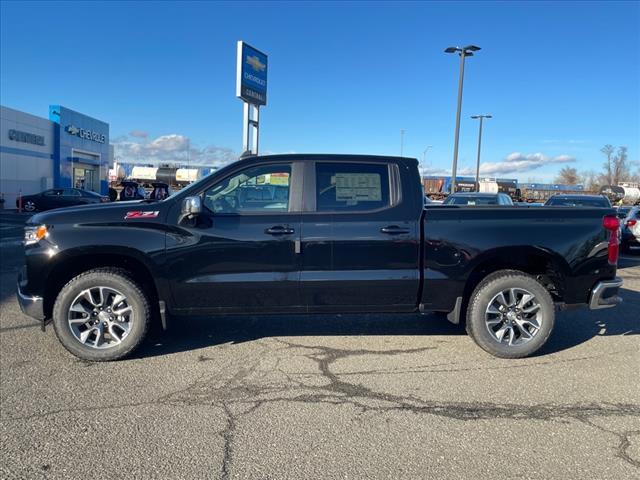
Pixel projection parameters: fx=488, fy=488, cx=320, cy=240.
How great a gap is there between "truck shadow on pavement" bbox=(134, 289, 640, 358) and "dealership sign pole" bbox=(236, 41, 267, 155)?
15709 mm

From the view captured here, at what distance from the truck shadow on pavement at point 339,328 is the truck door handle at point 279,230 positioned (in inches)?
54.6

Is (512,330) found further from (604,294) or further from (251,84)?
(251,84)

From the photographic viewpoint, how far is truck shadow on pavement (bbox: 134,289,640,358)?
17.1 ft

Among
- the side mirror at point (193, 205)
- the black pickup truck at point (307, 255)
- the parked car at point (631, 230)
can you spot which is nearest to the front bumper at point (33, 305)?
the black pickup truck at point (307, 255)

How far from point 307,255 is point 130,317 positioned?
1752 mm

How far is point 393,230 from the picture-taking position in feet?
15.2

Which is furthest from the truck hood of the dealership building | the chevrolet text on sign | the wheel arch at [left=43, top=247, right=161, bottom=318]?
the dealership building

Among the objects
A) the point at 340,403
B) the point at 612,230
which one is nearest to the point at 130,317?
the point at 340,403

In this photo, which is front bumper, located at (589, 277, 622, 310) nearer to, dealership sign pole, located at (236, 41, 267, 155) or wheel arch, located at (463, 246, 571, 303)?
wheel arch, located at (463, 246, 571, 303)

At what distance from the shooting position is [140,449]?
3.10 metres

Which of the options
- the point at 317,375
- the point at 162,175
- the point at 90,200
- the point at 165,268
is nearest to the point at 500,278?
the point at 317,375

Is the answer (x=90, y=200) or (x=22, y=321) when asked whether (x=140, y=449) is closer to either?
(x=22, y=321)

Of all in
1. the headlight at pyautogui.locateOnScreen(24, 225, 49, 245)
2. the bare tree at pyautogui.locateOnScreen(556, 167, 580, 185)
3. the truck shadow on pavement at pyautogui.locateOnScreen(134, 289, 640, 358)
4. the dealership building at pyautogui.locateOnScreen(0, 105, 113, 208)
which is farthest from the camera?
the bare tree at pyautogui.locateOnScreen(556, 167, 580, 185)

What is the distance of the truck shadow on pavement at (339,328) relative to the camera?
5227mm
